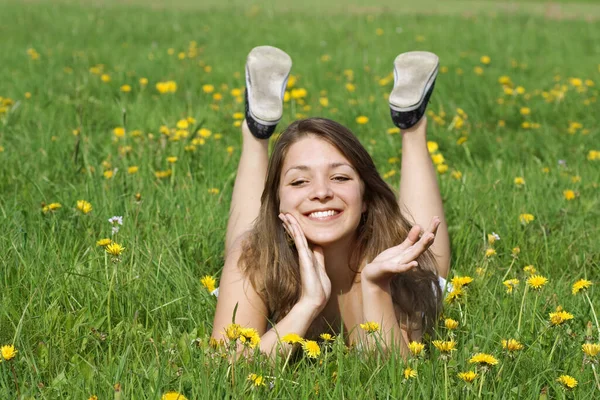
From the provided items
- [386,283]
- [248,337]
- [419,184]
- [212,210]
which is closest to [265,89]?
[212,210]

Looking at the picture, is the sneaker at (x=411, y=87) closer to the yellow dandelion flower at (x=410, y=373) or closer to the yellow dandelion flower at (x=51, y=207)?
the yellow dandelion flower at (x=51, y=207)

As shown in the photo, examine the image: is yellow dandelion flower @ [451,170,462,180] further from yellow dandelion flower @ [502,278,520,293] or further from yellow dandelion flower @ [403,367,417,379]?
yellow dandelion flower @ [403,367,417,379]

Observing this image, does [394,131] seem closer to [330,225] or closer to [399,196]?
[399,196]

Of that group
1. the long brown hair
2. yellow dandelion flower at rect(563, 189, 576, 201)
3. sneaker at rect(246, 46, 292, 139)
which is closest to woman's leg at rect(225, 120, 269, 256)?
sneaker at rect(246, 46, 292, 139)

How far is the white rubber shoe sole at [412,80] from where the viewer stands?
3.51 metres

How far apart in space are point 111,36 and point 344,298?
6356mm

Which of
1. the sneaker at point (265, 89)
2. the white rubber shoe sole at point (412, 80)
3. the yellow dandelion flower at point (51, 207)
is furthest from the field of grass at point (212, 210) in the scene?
the white rubber shoe sole at point (412, 80)

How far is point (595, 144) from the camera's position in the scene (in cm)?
497

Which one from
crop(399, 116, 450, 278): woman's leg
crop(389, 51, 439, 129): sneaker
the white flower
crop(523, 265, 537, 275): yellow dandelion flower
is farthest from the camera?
crop(389, 51, 439, 129): sneaker

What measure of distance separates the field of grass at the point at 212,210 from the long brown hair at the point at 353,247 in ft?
0.37

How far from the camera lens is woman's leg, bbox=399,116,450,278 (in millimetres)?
3400

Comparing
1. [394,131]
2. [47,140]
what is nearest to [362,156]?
[394,131]

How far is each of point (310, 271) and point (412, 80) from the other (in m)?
1.29

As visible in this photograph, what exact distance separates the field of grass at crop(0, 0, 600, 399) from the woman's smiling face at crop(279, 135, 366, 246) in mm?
434
